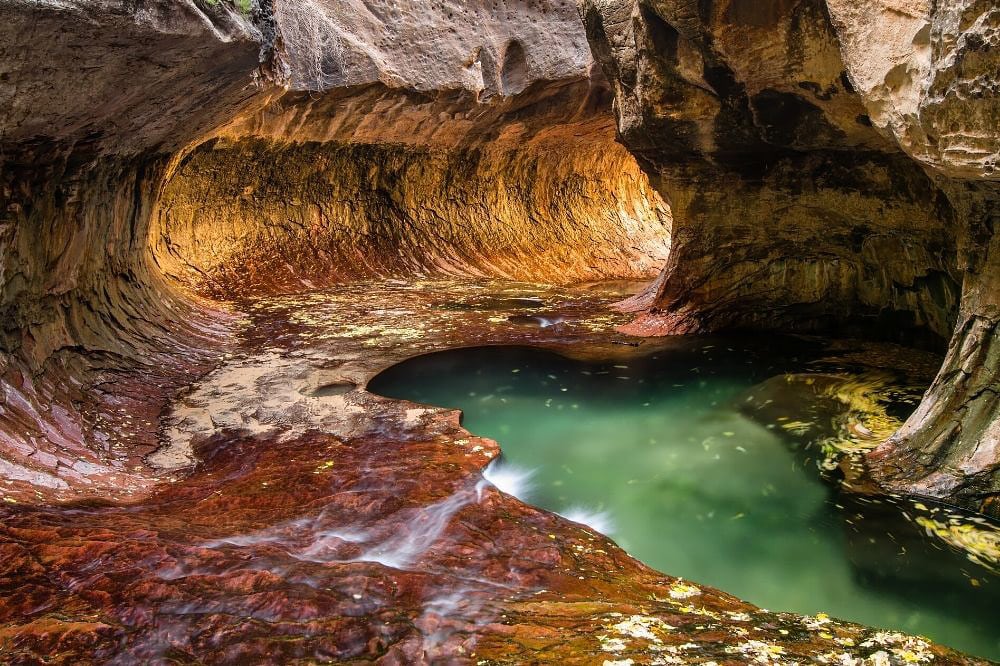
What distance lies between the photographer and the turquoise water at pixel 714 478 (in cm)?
387

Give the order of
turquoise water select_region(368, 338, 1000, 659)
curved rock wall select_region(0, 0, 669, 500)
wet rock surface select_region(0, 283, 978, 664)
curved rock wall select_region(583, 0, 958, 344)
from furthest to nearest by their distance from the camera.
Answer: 1. curved rock wall select_region(583, 0, 958, 344)
2. curved rock wall select_region(0, 0, 669, 500)
3. turquoise water select_region(368, 338, 1000, 659)
4. wet rock surface select_region(0, 283, 978, 664)

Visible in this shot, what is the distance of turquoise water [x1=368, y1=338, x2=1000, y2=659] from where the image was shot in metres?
3.87

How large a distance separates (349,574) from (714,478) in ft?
9.25

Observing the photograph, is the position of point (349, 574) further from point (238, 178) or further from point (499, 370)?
point (238, 178)

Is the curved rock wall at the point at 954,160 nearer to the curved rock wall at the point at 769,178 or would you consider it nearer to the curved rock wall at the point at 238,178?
the curved rock wall at the point at 769,178

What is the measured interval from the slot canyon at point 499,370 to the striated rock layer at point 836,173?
0.03 meters

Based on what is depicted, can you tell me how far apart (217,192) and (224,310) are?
243cm

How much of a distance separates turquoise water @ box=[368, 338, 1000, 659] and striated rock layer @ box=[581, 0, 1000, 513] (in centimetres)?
65

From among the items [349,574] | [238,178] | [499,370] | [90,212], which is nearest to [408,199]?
[238,178]

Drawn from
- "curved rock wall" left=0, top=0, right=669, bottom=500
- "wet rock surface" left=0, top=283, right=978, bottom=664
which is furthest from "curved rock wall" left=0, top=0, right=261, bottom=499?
"wet rock surface" left=0, top=283, right=978, bottom=664

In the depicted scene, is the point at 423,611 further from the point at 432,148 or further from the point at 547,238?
the point at 547,238

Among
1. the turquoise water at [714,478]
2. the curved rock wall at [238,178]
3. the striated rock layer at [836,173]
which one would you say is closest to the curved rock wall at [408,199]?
the curved rock wall at [238,178]

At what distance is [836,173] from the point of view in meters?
7.38

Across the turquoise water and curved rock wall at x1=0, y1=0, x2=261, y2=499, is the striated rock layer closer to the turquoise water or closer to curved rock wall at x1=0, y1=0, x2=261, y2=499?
the turquoise water
